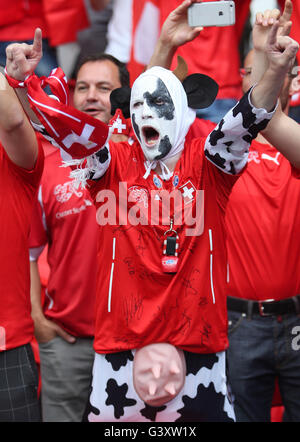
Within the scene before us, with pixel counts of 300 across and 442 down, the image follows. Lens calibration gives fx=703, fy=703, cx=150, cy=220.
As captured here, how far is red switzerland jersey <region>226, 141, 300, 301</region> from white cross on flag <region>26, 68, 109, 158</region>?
1.02 meters

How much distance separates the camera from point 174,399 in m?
2.51

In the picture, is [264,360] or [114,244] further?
[264,360]

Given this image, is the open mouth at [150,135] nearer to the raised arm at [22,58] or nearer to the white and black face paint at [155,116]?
the white and black face paint at [155,116]

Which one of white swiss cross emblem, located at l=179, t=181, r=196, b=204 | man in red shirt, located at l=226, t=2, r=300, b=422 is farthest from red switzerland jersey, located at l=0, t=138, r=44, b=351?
man in red shirt, located at l=226, t=2, r=300, b=422

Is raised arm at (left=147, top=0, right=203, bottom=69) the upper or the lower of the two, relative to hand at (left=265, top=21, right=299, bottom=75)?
lower

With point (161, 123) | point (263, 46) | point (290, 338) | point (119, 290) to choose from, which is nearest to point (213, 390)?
point (119, 290)

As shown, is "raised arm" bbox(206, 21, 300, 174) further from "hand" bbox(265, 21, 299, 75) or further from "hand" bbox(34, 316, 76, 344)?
"hand" bbox(34, 316, 76, 344)

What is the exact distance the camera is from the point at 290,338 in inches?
122

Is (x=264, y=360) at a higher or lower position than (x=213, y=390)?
lower

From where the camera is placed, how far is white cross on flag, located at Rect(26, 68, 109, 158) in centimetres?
230

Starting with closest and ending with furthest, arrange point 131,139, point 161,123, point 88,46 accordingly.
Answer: point 161,123 → point 131,139 → point 88,46

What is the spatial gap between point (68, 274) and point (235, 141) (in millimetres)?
1307

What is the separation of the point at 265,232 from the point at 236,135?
0.90m

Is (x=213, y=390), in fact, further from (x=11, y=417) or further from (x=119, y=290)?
(x=11, y=417)
